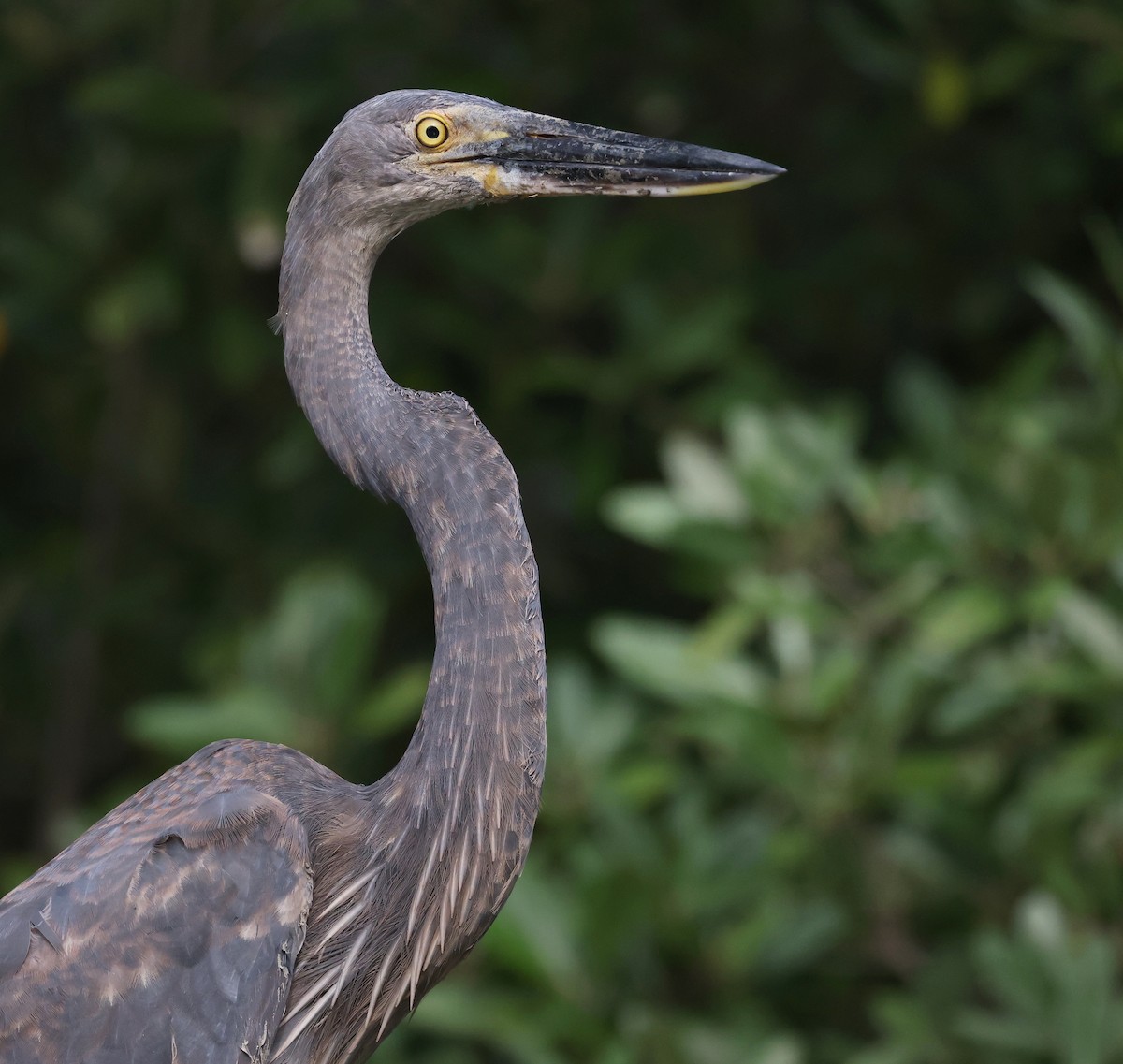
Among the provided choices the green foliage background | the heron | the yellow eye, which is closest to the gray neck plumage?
the heron

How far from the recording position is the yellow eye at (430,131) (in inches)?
76.3

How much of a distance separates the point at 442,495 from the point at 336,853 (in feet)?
1.44

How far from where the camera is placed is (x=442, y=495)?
180 centimetres

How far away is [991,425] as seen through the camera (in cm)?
364

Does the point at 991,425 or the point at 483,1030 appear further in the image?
the point at 991,425

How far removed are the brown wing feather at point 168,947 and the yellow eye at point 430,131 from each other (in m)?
0.81

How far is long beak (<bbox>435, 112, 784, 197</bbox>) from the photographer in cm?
193

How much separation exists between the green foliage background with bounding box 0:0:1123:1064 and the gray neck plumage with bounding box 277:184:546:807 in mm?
1400

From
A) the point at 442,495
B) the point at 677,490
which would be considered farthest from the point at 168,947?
the point at 677,490

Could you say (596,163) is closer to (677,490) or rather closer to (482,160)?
(482,160)

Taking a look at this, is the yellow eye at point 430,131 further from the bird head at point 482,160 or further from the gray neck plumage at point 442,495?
the gray neck plumage at point 442,495

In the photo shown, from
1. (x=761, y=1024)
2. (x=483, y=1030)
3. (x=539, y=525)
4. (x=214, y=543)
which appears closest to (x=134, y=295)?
(x=214, y=543)

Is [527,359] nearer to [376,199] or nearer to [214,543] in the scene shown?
[214,543]

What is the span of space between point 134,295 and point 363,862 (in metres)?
2.39
